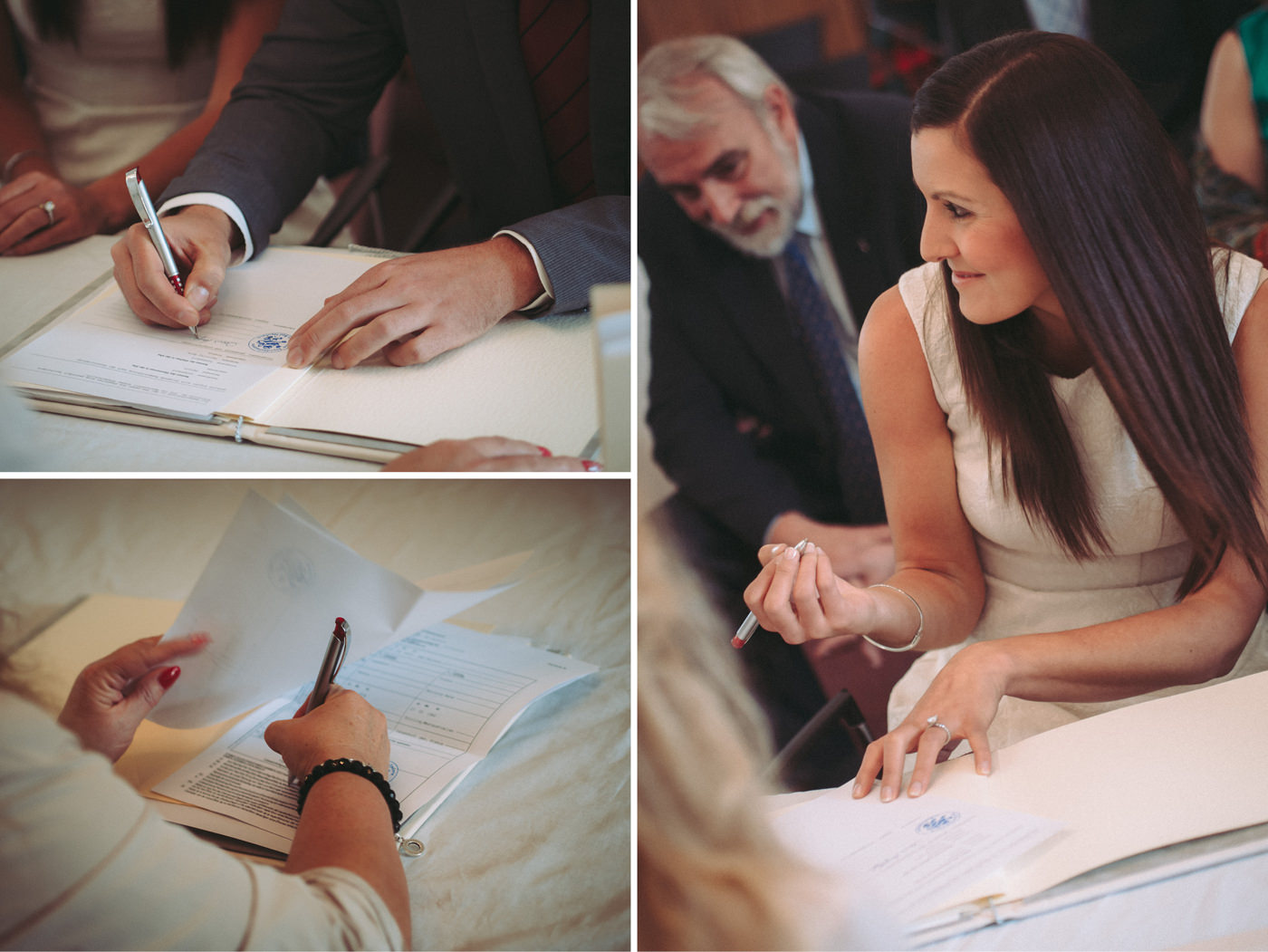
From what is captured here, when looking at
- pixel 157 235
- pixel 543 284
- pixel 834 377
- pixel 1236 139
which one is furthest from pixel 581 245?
pixel 1236 139

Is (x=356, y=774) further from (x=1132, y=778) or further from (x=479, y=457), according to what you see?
(x=1132, y=778)

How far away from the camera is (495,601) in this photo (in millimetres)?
1067

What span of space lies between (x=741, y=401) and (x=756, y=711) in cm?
29

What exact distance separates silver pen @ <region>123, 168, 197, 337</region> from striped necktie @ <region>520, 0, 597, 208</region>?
337mm

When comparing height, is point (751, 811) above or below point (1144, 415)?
below

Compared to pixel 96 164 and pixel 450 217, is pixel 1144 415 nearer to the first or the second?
pixel 450 217

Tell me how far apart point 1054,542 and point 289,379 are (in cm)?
68

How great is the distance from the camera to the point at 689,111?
833 millimetres

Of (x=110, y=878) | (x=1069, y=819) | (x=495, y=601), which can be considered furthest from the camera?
(x=495, y=601)

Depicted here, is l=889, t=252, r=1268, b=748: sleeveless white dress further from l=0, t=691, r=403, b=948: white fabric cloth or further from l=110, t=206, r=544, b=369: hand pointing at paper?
l=0, t=691, r=403, b=948: white fabric cloth

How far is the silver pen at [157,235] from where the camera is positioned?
0.78 meters

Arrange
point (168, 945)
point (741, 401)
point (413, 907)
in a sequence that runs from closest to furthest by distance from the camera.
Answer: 1. point (168, 945)
2. point (413, 907)
3. point (741, 401)

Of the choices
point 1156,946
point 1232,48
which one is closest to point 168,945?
point 1156,946

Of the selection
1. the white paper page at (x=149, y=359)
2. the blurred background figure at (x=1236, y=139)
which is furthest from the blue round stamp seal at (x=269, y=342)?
the blurred background figure at (x=1236, y=139)
